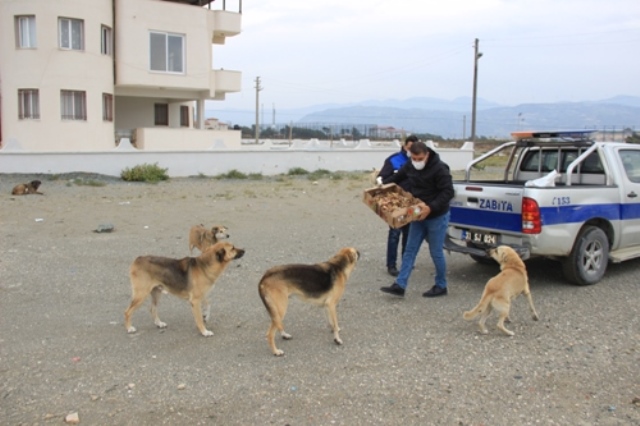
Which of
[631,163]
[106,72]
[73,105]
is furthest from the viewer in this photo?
[106,72]

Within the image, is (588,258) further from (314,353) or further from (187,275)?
(187,275)

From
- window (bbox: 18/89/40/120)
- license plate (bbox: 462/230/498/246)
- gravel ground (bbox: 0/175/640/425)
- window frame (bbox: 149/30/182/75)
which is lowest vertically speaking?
gravel ground (bbox: 0/175/640/425)

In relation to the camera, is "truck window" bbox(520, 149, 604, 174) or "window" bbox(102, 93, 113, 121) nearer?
"truck window" bbox(520, 149, 604, 174)

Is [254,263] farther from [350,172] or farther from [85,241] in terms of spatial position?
[350,172]

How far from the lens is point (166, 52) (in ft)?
91.4

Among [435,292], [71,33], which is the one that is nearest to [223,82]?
[71,33]

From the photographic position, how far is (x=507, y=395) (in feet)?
14.2

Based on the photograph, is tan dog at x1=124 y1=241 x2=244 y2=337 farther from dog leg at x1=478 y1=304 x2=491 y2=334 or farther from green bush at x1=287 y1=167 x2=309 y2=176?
green bush at x1=287 y1=167 x2=309 y2=176

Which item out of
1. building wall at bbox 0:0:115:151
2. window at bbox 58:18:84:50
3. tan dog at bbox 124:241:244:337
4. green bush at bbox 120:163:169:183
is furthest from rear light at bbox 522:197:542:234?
window at bbox 58:18:84:50

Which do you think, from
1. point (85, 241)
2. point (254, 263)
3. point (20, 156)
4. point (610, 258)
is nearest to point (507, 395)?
point (610, 258)

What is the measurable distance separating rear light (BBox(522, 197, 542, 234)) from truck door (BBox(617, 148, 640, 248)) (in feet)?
5.93

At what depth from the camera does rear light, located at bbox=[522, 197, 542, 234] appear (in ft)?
21.9

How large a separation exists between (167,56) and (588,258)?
24713 mm

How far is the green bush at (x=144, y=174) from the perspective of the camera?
2155 cm
